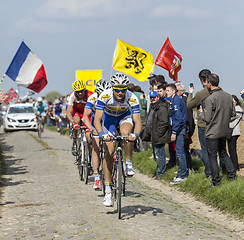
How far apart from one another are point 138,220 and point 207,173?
3.72 metres

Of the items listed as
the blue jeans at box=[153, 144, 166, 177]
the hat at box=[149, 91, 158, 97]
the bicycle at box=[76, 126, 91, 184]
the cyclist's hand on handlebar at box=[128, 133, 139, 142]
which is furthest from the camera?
the blue jeans at box=[153, 144, 166, 177]

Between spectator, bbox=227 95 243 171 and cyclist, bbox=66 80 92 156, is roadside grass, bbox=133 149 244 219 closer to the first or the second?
spectator, bbox=227 95 243 171

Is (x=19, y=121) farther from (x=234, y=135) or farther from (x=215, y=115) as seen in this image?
(x=215, y=115)

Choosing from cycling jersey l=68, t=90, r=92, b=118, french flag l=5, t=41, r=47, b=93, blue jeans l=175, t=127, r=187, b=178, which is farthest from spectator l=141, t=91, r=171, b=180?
french flag l=5, t=41, r=47, b=93

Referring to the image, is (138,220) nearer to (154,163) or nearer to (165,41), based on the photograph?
(154,163)

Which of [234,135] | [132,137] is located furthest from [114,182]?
[234,135]

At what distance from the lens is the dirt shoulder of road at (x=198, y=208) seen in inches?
327

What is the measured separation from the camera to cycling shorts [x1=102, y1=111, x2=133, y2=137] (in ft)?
29.2

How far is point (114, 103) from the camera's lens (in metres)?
8.74

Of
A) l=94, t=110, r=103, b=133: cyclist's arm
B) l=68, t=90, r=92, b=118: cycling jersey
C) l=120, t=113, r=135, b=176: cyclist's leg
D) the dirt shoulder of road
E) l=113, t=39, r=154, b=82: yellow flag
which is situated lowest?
the dirt shoulder of road

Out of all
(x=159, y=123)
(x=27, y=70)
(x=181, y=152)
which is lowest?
(x=181, y=152)

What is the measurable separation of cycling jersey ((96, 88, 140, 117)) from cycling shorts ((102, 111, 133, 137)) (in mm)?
103

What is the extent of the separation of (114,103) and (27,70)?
43.0 ft

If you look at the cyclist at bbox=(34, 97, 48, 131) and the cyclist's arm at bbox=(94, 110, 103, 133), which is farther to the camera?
the cyclist at bbox=(34, 97, 48, 131)
